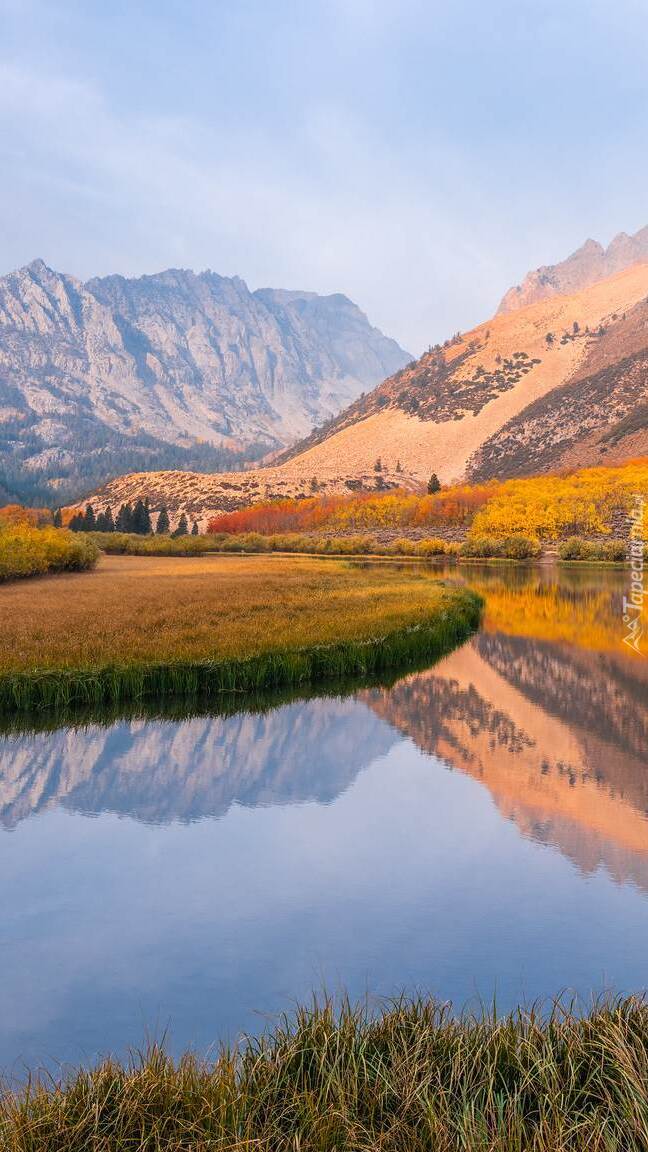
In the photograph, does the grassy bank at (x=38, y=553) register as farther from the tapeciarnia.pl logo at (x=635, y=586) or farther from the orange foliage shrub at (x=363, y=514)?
the orange foliage shrub at (x=363, y=514)

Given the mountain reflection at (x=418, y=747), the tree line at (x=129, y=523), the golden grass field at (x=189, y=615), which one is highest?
the tree line at (x=129, y=523)

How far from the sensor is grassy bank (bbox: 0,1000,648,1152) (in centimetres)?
461

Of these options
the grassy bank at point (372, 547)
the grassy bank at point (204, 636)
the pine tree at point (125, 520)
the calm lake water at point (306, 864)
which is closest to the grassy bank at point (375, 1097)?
the calm lake water at point (306, 864)

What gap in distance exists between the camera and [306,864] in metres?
10.7

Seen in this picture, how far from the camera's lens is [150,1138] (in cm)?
461

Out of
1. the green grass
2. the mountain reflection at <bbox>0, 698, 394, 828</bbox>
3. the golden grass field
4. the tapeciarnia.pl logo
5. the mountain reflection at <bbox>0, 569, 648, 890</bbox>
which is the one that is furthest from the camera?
the green grass

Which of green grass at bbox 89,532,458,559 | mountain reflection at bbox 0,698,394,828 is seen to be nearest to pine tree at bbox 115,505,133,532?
green grass at bbox 89,532,458,559

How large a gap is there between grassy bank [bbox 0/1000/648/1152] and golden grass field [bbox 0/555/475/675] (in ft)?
→ 50.4

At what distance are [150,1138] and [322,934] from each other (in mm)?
4143

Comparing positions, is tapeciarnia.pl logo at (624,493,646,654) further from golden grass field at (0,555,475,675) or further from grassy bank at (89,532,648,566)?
golden grass field at (0,555,475,675)

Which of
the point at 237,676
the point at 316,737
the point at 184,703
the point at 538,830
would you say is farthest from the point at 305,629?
the point at 538,830

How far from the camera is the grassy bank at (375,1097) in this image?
4609 mm

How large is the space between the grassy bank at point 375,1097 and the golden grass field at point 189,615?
15.4 meters

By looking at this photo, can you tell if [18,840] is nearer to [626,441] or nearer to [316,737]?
[316,737]
